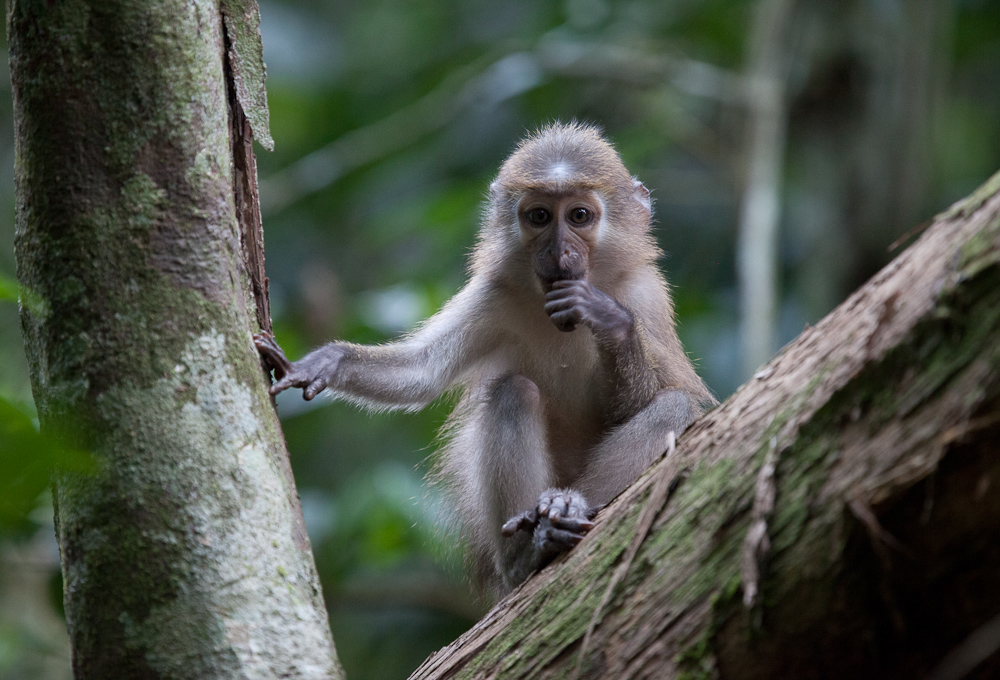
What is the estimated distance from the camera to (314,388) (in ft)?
15.6

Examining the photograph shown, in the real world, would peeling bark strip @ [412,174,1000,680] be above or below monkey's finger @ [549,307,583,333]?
below

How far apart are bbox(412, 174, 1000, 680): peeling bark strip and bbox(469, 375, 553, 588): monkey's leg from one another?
202 centimetres

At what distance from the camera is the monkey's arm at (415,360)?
17.5ft

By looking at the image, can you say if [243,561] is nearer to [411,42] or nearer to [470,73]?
[470,73]

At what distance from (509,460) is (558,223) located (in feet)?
4.98

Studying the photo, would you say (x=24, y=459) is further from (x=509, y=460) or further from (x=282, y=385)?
(x=509, y=460)

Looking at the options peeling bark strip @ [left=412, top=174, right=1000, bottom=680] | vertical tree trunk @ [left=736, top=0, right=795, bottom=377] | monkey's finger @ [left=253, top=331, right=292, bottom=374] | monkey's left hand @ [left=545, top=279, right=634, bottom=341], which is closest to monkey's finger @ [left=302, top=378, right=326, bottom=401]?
monkey's finger @ [left=253, top=331, right=292, bottom=374]

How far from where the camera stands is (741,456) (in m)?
2.85

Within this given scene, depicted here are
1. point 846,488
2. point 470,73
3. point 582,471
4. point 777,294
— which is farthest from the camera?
point 777,294

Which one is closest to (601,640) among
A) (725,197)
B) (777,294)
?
(777,294)

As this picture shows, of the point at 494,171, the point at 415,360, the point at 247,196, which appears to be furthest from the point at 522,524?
the point at 494,171

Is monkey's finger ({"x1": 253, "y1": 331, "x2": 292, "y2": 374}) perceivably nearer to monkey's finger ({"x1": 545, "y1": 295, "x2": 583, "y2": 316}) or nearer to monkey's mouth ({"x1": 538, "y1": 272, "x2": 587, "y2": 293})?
monkey's finger ({"x1": 545, "y1": 295, "x2": 583, "y2": 316})

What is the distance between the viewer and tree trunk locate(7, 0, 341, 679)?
297 centimetres

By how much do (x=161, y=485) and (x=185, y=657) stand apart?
0.53m
